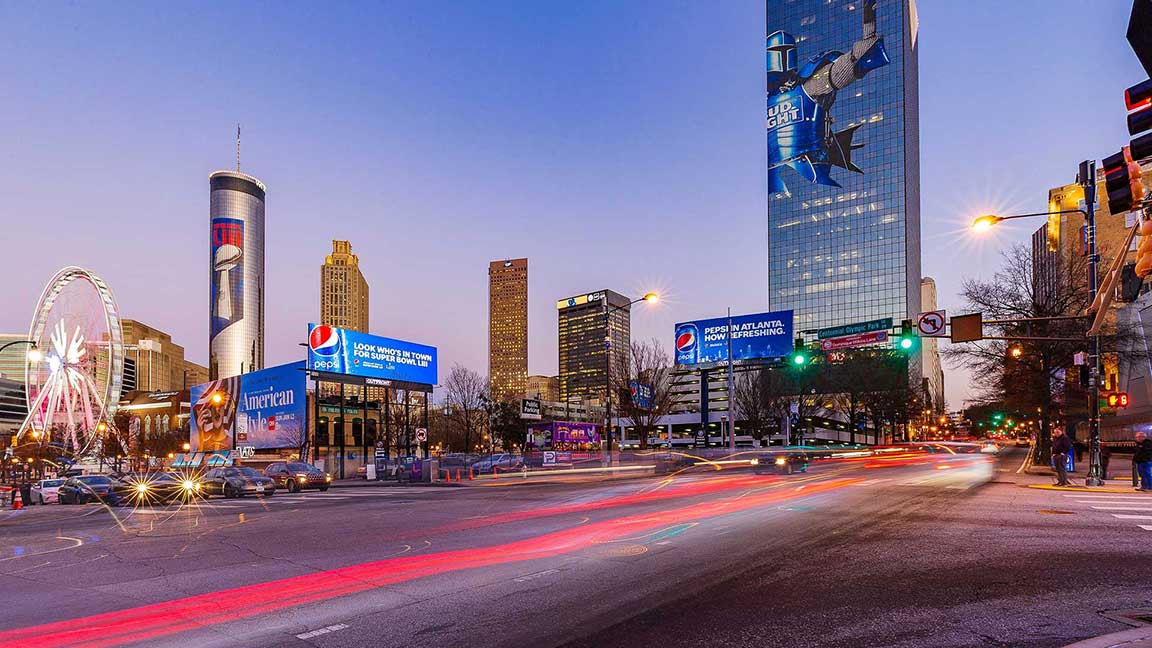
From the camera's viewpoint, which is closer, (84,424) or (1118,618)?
(1118,618)

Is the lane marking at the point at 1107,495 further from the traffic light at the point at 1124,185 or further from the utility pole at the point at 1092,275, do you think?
the traffic light at the point at 1124,185

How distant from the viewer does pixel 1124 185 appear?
9750 mm

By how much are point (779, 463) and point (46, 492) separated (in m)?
35.6

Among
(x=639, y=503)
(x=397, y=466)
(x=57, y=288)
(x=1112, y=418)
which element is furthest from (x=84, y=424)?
(x=1112, y=418)

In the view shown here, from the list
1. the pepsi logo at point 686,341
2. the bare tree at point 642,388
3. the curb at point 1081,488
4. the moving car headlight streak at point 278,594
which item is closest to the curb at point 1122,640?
the moving car headlight streak at point 278,594

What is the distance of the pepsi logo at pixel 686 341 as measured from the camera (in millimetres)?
65562

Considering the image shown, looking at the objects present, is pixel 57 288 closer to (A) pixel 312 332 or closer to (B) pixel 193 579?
(A) pixel 312 332

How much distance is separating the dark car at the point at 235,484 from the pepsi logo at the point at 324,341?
2633cm

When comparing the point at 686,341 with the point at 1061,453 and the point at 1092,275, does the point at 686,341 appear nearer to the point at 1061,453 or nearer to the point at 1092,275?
the point at 1061,453

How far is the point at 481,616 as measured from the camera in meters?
7.86

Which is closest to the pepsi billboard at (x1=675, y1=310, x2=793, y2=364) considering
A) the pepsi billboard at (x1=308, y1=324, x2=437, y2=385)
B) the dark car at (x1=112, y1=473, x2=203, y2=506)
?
the pepsi billboard at (x1=308, y1=324, x2=437, y2=385)

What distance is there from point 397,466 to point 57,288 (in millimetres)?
35902

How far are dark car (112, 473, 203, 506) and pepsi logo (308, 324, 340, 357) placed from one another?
91.2ft

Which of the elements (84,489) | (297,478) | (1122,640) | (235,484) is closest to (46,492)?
(84,489)
